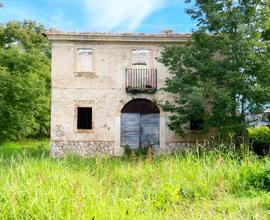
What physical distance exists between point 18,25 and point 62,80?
52.4 ft

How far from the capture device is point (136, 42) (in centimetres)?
2053

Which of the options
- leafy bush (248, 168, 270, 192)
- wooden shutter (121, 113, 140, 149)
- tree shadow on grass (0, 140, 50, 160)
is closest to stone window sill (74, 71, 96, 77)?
wooden shutter (121, 113, 140, 149)

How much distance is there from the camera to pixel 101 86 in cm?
2056

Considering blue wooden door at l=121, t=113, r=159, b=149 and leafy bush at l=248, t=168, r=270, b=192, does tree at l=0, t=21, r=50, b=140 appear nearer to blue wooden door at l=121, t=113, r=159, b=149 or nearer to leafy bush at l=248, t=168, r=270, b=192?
blue wooden door at l=121, t=113, r=159, b=149

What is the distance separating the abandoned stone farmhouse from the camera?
20.5 meters

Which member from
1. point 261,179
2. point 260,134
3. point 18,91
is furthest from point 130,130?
point 261,179

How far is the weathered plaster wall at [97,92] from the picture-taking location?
20469mm

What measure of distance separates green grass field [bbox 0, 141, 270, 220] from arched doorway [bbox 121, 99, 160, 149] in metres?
11.5

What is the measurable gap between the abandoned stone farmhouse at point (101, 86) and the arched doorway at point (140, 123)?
17 centimetres

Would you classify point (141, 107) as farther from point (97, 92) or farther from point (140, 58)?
point (140, 58)

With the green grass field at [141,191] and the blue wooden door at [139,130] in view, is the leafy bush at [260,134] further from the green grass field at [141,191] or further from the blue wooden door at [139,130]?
the green grass field at [141,191]

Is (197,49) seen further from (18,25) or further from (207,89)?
(18,25)

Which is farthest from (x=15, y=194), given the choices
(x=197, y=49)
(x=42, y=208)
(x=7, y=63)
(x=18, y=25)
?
(x=18, y=25)

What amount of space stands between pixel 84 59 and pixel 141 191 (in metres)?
14.9
